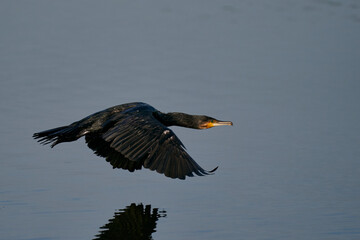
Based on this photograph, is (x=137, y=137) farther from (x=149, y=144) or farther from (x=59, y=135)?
(x=59, y=135)

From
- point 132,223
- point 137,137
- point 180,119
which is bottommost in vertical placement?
point 132,223

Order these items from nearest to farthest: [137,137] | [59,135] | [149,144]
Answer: [149,144]
[137,137]
[59,135]

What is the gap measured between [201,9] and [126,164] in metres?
10.8

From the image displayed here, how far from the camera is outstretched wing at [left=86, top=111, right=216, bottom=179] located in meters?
8.81

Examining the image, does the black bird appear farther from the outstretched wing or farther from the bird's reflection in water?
the bird's reflection in water

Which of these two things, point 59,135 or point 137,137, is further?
point 59,135

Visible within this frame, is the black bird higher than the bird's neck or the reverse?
the reverse

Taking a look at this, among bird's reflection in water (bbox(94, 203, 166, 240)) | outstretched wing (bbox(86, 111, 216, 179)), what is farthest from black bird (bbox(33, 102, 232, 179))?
bird's reflection in water (bbox(94, 203, 166, 240))

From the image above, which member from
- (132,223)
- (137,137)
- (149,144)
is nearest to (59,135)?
(137,137)

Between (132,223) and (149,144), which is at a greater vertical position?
(149,144)

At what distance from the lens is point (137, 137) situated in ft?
30.5

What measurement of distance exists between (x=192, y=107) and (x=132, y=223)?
15.8 feet

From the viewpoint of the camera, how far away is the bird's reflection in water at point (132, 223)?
27.7 feet

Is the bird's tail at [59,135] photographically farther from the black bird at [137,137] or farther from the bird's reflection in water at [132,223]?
the bird's reflection in water at [132,223]
